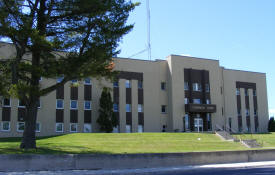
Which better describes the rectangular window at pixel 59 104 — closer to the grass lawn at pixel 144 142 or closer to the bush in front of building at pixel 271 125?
the grass lawn at pixel 144 142

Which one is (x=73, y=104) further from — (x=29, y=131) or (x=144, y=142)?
(x=29, y=131)

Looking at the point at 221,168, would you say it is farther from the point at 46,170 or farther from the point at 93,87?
the point at 93,87

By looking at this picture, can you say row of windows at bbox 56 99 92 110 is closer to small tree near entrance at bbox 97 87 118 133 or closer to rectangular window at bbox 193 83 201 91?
small tree near entrance at bbox 97 87 118 133

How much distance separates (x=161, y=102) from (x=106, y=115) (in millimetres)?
9437

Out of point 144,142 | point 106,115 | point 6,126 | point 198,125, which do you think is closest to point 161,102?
point 198,125

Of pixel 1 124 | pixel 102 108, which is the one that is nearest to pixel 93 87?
pixel 102 108

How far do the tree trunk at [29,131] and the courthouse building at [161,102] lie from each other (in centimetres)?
1948

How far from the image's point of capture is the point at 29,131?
17.9 m

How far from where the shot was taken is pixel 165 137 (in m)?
32.1

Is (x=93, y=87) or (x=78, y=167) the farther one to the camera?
(x=93, y=87)

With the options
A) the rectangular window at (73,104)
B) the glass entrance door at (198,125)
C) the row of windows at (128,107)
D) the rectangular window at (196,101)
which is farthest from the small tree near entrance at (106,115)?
the rectangular window at (196,101)

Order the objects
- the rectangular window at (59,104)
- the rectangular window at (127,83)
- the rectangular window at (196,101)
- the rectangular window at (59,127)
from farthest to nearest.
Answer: the rectangular window at (196,101) → the rectangular window at (127,83) → the rectangular window at (59,104) → the rectangular window at (59,127)

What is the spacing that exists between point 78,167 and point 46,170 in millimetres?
1407

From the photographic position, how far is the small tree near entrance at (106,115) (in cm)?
3966
